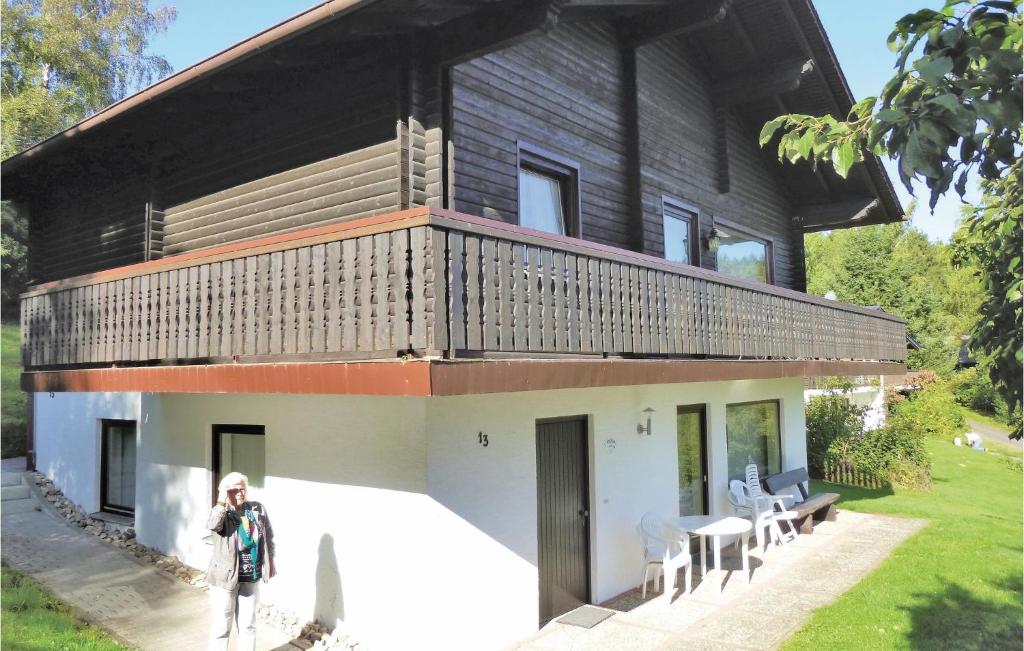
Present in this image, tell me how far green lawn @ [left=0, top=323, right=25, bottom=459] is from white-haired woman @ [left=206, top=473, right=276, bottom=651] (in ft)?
33.3

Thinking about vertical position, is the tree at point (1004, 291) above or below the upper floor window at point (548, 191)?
below

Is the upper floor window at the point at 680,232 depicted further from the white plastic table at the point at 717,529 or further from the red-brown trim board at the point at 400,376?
the white plastic table at the point at 717,529

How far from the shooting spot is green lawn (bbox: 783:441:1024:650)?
6.82m

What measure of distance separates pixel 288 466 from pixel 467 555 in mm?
2444

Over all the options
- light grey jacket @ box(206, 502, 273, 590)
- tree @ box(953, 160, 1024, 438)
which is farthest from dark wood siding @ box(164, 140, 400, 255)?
tree @ box(953, 160, 1024, 438)

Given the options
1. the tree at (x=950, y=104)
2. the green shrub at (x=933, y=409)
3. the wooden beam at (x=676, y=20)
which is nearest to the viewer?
the tree at (x=950, y=104)

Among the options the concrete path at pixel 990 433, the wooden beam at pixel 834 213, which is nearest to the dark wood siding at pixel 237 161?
the wooden beam at pixel 834 213

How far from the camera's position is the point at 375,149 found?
772 cm

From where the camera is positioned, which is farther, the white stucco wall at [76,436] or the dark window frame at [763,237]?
the dark window frame at [763,237]

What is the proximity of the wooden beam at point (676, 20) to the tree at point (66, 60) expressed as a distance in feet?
48.6

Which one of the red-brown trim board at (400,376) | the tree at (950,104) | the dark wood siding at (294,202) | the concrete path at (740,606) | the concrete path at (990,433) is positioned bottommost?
the concrete path at (990,433)

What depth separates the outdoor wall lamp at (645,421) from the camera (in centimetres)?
919

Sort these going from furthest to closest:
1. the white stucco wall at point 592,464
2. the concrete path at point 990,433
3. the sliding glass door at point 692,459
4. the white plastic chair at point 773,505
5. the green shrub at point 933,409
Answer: the concrete path at point 990,433, the green shrub at point 933,409, the white plastic chair at point 773,505, the sliding glass door at point 692,459, the white stucco wall at point 592,464

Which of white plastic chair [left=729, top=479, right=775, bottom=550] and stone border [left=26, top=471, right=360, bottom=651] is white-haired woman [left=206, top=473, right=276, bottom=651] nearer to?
stone border [left=26, top=471, right=360, bottom=651]
